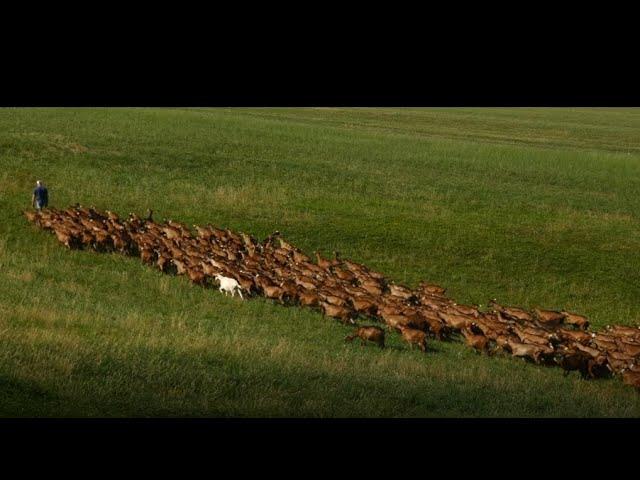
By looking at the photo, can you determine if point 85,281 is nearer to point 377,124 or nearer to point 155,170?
point 155,170

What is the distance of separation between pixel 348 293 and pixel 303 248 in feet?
25.2

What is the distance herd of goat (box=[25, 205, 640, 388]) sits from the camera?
67.1ft

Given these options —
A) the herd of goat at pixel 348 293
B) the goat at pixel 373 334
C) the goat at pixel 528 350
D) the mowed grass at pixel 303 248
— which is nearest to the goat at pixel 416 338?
the herd of goat at pixel 348 293

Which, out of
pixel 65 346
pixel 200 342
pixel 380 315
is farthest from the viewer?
→ pixel 380 315

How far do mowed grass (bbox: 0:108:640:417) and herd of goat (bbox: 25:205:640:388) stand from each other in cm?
43

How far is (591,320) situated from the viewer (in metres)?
26.8

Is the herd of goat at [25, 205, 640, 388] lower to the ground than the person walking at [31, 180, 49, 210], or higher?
lower

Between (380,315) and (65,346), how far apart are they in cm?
854

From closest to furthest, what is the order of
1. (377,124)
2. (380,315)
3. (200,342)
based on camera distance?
(200,342), (380,315), (377,124)

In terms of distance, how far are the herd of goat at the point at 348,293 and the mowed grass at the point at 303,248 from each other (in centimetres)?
43

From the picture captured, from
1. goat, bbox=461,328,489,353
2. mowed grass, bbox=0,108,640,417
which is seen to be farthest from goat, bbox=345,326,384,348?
goat, bbox=461,328,489,353

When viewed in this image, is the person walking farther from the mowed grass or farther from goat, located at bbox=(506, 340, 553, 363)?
goat, located at bbox=(506, 340, 553, 363)

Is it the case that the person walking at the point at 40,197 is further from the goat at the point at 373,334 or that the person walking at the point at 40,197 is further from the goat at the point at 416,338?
the goat at the point at 416,338

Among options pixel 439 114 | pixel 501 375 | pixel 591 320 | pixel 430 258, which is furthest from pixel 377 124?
pixel 501 375
